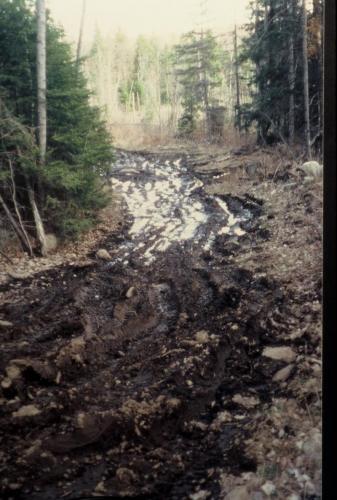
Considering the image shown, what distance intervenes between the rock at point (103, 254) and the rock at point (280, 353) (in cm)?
86

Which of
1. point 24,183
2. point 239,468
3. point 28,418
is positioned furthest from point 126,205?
point 239,468

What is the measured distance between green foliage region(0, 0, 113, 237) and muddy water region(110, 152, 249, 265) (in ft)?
0.46

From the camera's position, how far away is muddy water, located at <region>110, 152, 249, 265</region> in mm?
2070

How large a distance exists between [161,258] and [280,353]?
707 millimetres

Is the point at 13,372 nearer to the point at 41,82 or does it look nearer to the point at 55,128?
the point at 55,128

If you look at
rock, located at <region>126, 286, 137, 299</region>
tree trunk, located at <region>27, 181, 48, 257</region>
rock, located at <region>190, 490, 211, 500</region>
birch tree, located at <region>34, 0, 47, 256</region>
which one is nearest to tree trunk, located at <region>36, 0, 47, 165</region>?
birch tree, located at <region>34, 0, 47, 256</region>

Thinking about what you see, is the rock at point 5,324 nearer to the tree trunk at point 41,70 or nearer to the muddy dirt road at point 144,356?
the muddy dirt road at point 144,356

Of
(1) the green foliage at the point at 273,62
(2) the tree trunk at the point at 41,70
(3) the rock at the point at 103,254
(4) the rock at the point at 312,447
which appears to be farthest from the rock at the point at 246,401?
(2) the tree trunk at the point at 41,70

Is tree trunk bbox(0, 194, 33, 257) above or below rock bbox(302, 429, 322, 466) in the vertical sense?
above

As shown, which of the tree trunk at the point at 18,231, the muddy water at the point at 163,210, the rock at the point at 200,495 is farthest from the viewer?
the muddy water at the point at 163,210

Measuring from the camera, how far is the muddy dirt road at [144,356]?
183cm

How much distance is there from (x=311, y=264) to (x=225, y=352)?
0.56 metres

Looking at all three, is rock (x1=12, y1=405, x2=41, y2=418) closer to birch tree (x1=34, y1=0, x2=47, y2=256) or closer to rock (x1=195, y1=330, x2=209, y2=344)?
rock (x1=195, y1=330, x2=209, y2=344)

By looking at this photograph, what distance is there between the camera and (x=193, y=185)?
7.16 ft
